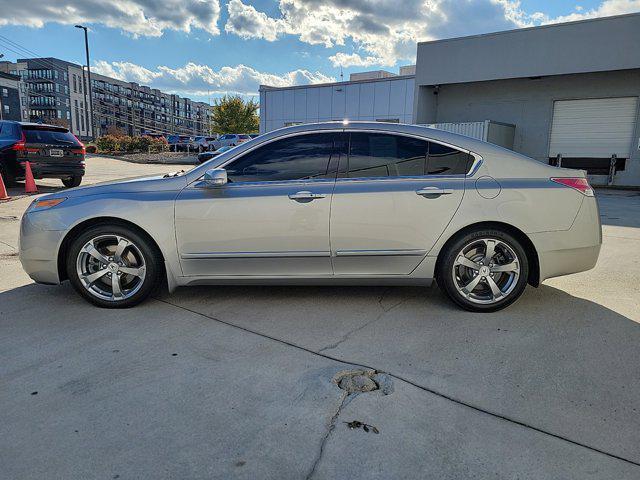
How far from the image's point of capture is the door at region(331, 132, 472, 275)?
391cm

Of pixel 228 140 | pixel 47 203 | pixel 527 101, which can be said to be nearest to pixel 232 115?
pixel 228 140

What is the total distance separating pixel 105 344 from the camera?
11.1ft

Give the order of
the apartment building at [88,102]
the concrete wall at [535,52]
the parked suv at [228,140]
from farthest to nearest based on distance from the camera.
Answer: the apartment building at [88,102] → the parked suv at [228,140] → the concrete wall at [535,52]

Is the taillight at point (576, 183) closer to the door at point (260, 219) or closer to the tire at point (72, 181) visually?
the door at point (260, 219)

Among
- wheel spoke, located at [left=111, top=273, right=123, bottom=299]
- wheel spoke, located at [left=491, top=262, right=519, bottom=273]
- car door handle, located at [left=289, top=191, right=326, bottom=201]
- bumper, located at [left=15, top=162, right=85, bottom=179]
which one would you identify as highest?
car door handle, located at [left=289, top=191, right=326, bottom=201]

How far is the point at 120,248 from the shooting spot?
4.04m

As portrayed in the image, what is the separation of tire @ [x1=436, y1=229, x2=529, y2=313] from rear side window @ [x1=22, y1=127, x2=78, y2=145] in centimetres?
1128

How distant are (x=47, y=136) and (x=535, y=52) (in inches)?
653

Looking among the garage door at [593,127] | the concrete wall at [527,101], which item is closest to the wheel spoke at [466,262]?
the concrete wall at [527,101]

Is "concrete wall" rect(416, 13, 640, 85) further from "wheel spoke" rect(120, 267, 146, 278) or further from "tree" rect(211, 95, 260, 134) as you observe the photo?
"tree" rect(211, 95, 260, 134)

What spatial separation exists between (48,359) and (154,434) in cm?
126

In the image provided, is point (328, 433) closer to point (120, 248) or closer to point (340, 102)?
point (120, 248)

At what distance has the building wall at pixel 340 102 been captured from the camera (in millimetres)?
29156

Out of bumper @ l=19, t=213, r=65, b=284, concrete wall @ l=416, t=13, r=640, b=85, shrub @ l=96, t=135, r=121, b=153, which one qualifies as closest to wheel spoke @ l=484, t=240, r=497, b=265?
bumper @ l=19, t=213, r=65, b=284
